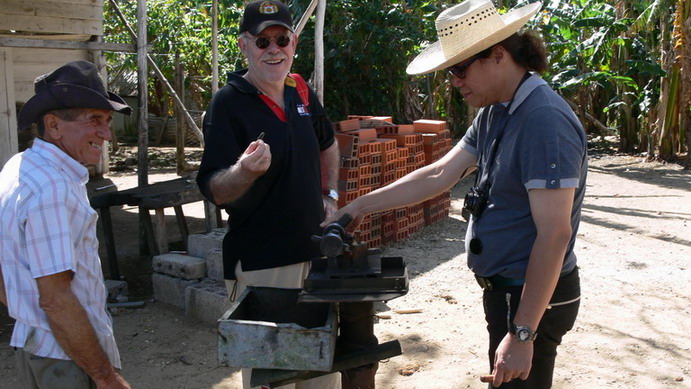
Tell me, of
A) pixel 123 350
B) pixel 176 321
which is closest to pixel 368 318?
pixel 123 350

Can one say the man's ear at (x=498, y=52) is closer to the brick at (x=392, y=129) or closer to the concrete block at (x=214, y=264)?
the concrete block at (x=214, y=264)

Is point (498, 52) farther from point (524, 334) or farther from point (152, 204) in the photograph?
point (152, 204)

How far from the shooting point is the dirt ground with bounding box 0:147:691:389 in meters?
5.23

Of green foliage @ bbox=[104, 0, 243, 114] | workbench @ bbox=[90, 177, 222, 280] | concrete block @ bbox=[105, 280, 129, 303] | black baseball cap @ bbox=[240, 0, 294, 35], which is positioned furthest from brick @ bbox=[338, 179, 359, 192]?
green foliage @ bbox=[104, 0, 243, 114]

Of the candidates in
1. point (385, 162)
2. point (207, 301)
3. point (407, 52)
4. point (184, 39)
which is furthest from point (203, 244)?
point (184, 39)

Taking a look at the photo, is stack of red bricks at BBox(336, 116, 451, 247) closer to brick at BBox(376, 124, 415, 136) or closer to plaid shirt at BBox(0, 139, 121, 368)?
brick at BBox(376, 124, 415, 136)

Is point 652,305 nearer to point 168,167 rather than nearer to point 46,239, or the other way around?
point 46,239

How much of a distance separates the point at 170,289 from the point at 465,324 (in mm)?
2615

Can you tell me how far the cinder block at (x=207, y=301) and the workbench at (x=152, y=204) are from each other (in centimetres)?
127

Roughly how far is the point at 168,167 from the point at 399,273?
1329 cm

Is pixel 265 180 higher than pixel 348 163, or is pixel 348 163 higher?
pixel 265 180

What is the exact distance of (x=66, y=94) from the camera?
102 inches

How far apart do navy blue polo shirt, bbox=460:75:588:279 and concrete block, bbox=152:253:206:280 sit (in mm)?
4077

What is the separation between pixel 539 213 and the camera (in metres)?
2.62
